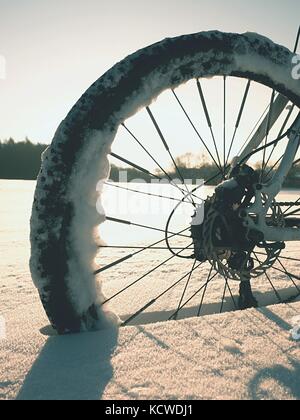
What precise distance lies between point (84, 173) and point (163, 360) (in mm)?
777

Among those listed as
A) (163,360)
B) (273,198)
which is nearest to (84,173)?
(163,360)

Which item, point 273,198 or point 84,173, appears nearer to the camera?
point 84,173

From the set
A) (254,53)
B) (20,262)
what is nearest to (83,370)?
(254,53)

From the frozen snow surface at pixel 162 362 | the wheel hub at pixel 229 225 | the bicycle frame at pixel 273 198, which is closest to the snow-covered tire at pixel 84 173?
the frozen snow surface at pixel 162 362

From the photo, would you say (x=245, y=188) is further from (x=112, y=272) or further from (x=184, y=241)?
(x=184, y=241)

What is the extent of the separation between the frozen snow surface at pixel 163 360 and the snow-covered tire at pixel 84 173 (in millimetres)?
136

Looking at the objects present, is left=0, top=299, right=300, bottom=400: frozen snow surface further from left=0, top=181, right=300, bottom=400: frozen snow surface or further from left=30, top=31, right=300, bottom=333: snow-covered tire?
left=30, top=31, right=300, bottom=333: snow-covered tire

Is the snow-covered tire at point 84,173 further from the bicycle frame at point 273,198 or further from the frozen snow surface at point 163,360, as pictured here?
the bicycle frame at point 273,198

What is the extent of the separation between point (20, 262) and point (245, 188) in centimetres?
222

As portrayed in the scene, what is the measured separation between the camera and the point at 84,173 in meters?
1.34

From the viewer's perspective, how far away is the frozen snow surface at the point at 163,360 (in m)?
0.97

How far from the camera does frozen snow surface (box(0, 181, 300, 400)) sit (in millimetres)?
970

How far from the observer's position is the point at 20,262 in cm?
302

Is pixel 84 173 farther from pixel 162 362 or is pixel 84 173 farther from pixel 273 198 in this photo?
pixel 273 198
